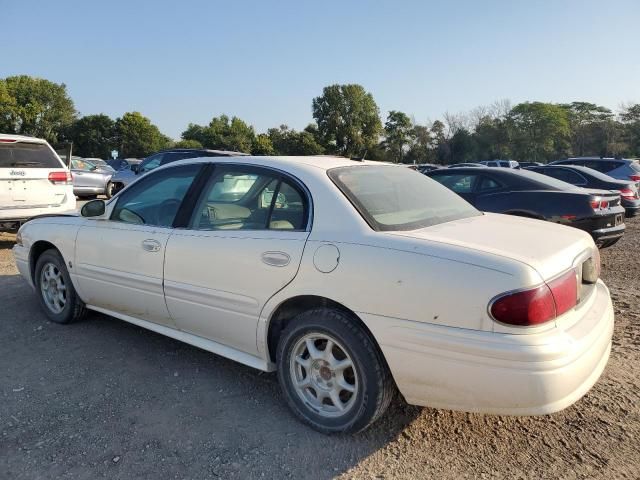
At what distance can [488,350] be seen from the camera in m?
2.11

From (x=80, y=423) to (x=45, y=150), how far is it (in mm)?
6357

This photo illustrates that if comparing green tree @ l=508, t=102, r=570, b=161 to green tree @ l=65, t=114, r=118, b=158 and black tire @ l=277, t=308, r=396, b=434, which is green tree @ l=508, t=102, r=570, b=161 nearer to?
green tree @ l=65, t=114, r=118, b=158

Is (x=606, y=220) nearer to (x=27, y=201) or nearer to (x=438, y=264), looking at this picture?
(x=438, y=264)

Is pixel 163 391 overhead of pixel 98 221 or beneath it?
beneath

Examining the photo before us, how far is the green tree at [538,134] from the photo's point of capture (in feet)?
209

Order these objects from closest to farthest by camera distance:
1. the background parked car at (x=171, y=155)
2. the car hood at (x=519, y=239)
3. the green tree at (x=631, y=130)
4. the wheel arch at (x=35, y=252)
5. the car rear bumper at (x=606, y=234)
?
the car hood at (x=519, y=239) < the wheel arch at (x=35, y=252) < the car rear bumper at (x=606, y=234) < the background parked car at (x=171, y=155) < the green tree at (x=631, y=130)

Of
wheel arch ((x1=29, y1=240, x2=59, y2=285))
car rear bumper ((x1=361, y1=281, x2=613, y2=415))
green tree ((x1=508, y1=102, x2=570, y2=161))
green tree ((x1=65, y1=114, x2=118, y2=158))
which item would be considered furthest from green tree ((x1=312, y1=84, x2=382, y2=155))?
car rear bumper ((x1=361, y1=281, x2=613, y2=415))

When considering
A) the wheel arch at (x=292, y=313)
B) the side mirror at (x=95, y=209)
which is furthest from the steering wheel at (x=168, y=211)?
the wheel arch at (x=292, y=313)

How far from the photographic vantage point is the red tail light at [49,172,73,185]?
7.69 m

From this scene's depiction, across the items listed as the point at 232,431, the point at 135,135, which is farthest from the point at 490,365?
the point at 135,135

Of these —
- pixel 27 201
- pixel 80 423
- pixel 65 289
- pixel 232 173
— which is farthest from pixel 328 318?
pixel 27 201

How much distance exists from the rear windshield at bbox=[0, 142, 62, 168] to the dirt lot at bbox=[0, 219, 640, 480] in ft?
15.4

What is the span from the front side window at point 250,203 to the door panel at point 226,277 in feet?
0.27

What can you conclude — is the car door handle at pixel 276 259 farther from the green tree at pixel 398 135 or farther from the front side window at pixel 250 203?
the green tree at pixel 398 135
